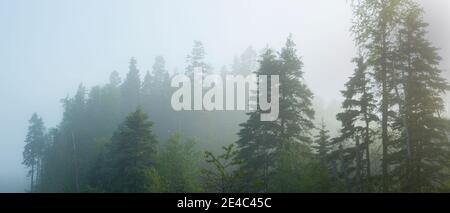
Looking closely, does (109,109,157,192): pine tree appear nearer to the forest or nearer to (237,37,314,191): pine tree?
the forest

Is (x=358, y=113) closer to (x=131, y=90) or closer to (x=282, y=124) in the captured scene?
(x=282, y=124)

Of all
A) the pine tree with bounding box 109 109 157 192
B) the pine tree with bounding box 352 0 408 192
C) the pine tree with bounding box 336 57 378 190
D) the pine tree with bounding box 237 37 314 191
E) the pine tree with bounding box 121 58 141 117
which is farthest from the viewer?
the pine tree with bounding box 121 58 141 117

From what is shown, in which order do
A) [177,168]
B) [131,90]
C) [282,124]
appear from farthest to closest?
[131,90] < [177,168] < [282,124]

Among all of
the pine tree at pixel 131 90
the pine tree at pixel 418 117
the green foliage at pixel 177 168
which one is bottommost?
the green foliage at pixel 177 168

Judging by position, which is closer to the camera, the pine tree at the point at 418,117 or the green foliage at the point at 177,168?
the pine tree at the point at 418,117

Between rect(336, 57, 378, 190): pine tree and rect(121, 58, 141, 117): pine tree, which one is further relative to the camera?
rect(121, 58, 141, 117): pine tree

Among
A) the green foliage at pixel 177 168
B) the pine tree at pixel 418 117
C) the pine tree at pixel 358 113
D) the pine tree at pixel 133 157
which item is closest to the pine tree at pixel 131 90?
the pine tree at pixel 133 157

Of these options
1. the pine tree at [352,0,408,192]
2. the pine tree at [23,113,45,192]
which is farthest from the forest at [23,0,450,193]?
the pine tree at [23,113,45,192]

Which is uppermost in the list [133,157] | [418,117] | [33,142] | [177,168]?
[418,117]

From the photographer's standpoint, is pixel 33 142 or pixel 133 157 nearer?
pixel 133 157

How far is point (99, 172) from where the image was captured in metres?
47.4

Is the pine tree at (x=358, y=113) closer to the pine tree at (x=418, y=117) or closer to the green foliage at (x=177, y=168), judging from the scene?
the pine tree at (x=418, y=117)

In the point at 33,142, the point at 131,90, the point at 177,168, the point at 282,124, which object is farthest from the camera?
the point at 131,90

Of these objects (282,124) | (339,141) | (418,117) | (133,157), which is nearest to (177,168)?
(133,157)
